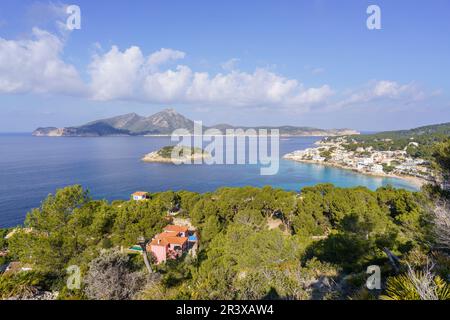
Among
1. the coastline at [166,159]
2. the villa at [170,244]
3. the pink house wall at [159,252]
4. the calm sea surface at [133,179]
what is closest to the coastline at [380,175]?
the calm sea surface at [133,179]

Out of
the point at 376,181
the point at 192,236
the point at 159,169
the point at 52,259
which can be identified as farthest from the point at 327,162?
the point at 52,259

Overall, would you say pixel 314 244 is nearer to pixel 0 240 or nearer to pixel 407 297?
pixel 407 297

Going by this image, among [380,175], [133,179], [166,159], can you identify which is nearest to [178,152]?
[166,159]

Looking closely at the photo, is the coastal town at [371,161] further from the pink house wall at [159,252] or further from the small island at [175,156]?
the pink house wall at [159,252]

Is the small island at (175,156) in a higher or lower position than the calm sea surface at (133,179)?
higher

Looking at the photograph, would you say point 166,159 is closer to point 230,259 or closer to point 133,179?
point 133,179
